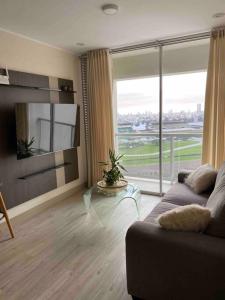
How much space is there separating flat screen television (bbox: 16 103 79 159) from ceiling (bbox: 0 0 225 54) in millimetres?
935

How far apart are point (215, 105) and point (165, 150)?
4.28ft

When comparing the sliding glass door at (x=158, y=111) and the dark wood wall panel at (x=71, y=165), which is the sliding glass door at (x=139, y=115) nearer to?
the sliding glass door at (x=158, y=111)

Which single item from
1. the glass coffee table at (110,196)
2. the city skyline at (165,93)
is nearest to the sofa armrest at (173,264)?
the glass coffee table at (110,196)

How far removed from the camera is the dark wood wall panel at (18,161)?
296cm

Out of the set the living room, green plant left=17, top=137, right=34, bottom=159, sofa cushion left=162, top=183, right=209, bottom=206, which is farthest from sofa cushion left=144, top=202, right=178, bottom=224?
green plant left=17, top=137, right=34, bottom=159

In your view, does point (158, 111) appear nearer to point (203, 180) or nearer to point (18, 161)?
point (203, 180)

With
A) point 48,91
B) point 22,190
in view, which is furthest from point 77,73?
point 22,190

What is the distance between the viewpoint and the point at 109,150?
4219 mm

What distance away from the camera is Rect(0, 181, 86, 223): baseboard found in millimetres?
3225

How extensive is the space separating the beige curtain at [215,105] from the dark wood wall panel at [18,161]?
7.61 ft

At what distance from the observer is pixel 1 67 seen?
115 inches

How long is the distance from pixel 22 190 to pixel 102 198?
3.73 feet

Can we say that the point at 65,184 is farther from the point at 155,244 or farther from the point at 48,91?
the point at 155,244

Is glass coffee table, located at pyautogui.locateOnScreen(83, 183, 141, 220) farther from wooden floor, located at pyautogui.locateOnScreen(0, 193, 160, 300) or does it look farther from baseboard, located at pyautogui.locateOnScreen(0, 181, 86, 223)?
baseboard, located at pyautogui.locateOnScreen(0, 181, 86, 223)
